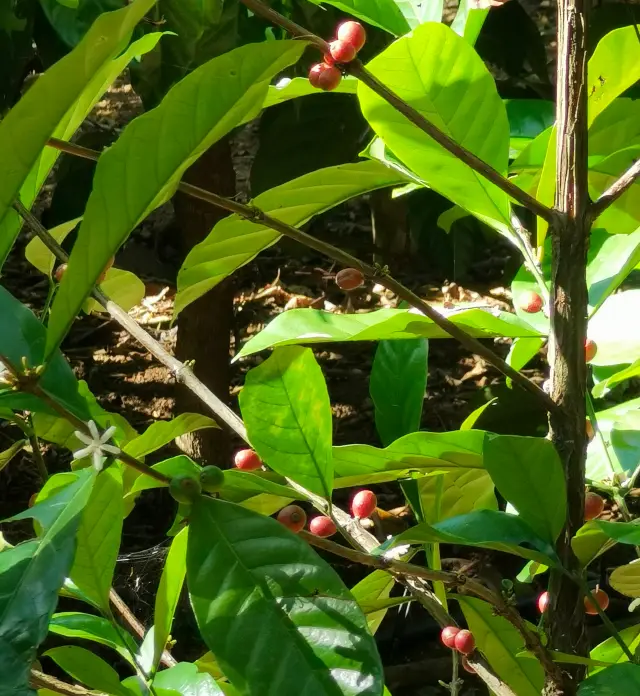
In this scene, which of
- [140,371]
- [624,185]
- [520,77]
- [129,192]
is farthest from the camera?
[140,371]

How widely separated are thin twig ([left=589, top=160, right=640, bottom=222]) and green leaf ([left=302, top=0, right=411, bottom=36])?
22cm

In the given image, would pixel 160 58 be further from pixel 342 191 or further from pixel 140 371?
pixel 140 371

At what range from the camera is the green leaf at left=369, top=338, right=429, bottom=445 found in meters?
0.67

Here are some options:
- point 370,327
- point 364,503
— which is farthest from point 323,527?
point 370,327

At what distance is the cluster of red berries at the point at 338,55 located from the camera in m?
0.46

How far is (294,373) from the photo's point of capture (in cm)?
51

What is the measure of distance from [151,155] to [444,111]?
24 centimetres

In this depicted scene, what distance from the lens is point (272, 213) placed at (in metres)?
0.60

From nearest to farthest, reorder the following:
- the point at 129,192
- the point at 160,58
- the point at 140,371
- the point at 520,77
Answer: the point at 129,192, the point at 160,58, the point at 520,77, the point at 140,371

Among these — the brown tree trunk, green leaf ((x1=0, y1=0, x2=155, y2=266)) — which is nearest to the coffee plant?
green leaf ((x1=0, y1=0, x2=155, y2=266))

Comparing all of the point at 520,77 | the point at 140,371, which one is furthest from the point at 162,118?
the point at 140,371

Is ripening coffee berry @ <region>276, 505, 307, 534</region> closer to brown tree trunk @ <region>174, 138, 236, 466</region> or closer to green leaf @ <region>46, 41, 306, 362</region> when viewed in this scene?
green leaf @ <region>46, 41, 306, 362</region>

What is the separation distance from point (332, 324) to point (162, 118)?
0.24m

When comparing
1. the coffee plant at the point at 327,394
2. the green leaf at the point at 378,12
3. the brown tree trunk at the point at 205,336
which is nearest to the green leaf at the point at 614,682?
the coffee plant at the point at 327,394
